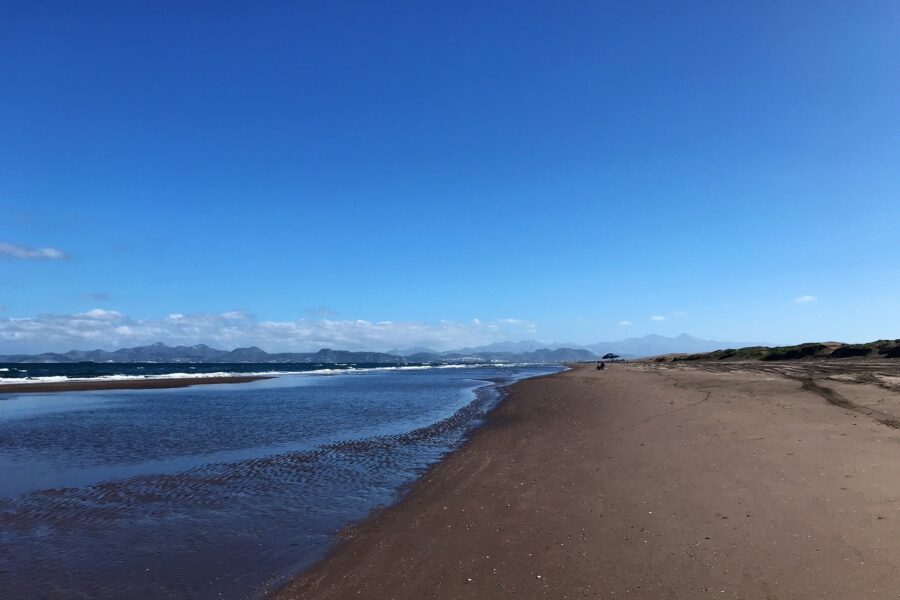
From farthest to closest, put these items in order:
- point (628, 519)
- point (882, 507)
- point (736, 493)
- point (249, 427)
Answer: point (249, 427)
point (736, 493)
point (628, 519)
point (882, 507)

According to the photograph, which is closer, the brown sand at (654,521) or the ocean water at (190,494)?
the brown sand at (654,521)

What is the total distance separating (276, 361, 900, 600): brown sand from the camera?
546 centimetres

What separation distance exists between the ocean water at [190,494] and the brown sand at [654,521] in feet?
3.77

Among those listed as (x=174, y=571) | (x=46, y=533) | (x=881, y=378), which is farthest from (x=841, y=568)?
(x=881, y=378)

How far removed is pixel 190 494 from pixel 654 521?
9.38 metres

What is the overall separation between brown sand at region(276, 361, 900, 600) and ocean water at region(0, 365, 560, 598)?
1.15 meters

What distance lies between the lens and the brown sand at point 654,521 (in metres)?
5.46

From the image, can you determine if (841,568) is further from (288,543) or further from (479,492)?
(288,543)

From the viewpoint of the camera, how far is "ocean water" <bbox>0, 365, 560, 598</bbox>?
6809 mm

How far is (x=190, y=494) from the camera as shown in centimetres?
1072

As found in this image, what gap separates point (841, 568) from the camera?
532 centimetres

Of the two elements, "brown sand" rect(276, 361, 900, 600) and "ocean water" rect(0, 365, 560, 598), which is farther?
"ocean water" rect(0, 365, 560, 598)

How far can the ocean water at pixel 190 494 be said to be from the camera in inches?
268

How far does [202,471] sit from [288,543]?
21.0ft
